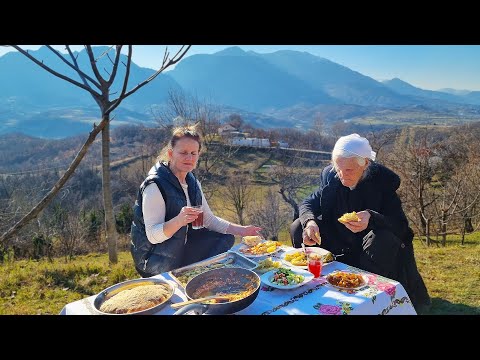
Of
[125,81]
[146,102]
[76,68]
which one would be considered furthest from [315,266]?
[146,102]

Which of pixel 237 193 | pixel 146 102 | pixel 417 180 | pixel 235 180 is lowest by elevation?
pixel 237 193

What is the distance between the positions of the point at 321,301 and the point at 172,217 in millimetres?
1429

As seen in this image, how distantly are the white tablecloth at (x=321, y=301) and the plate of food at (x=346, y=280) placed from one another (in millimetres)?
23

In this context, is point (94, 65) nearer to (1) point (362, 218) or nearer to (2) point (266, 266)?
(2) point (266, 266)

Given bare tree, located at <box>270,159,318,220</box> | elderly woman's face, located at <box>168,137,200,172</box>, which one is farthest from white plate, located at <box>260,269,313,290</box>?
bare tree, located at <box>270,159,318,220</box>

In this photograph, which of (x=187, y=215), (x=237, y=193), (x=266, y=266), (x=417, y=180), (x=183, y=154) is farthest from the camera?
(x=237, y=193)

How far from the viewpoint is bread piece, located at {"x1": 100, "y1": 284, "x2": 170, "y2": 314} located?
1.56 meters

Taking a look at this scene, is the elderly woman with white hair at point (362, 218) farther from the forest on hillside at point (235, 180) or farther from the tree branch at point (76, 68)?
the tree branch at point (76, 68)

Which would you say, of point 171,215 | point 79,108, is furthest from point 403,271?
point 79,108

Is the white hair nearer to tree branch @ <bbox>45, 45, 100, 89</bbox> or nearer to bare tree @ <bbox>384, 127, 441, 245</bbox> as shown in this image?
tree branch @ <bbox>45, 45, 100, 89</bbox>

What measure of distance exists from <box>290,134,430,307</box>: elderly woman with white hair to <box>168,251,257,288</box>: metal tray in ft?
1.99

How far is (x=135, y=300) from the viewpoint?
5.30 feet

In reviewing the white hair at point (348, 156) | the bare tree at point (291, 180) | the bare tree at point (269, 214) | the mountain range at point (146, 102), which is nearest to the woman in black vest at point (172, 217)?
the white hair at point (348, 156)

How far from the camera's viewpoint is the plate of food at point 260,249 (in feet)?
7.89
